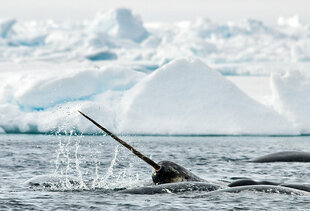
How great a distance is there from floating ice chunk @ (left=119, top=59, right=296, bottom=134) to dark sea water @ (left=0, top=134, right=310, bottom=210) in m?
0.51

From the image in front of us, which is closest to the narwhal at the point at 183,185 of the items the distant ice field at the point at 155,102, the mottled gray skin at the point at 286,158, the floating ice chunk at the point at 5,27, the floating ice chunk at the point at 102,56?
the mottled gray skin at the point at 286,158

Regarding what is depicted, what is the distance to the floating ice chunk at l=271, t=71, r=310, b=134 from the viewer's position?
1069 inches

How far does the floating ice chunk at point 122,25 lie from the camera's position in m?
75.8

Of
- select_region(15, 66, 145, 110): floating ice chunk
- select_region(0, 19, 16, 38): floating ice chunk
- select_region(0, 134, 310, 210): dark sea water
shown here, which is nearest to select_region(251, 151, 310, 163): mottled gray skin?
select_region(0, 134, 310, 210): dark sea water

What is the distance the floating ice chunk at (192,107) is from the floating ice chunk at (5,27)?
168ft

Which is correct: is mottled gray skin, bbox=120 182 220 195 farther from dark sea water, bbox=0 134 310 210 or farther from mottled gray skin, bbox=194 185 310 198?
mottled gray skin, bbox=194 185 310 198

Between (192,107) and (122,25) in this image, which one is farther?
(122,25)

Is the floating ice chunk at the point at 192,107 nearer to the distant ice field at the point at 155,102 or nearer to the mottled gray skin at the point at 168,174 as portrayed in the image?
the distant ice field at the point at 155,102

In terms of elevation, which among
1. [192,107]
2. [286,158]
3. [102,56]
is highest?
[102,56]

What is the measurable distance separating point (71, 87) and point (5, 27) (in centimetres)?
5285

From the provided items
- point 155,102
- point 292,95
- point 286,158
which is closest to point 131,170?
point 286,158

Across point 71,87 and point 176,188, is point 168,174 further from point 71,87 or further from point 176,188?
point 71,87

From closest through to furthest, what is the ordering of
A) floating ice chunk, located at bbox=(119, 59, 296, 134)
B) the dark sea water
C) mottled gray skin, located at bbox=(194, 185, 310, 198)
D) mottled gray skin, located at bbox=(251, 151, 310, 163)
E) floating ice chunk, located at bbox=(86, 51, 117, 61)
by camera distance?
the dark sea water, mottled gray skin, located at bbox=(194, 185, 310, 198), mottled gray skin, located at bbox=(251, 151, 310, 163), floating ice chunk, located at bbox=(119, 59, 296, 134), floating ice chunk, located at bbox=(86, 51, 117, 61)

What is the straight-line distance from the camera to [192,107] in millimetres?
25656
